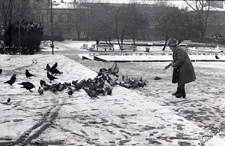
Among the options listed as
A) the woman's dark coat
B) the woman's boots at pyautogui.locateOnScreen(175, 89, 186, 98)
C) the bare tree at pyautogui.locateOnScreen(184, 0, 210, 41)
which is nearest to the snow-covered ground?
the woman's boots at pyautogui.locateOnScreen(175, 89, 186, 98)

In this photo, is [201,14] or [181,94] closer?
[181,94]

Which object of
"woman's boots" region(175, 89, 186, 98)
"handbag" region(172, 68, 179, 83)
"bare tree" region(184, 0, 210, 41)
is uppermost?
"bare tree" region(184, 0, 210, 41)

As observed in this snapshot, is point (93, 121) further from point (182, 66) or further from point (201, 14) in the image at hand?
point (201, 14)

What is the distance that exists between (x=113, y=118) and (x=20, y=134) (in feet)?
5.42

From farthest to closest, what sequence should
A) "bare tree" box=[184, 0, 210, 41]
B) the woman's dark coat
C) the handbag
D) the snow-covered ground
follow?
"bare tree" box=[184, 0, 210, 41] → the handbag → the woman's dark coat → the snow-covered ground

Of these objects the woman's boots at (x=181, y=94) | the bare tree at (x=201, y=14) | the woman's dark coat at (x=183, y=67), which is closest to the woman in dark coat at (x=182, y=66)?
the woman's dark coat at (x=183, y=67)

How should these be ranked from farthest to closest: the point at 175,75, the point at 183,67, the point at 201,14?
the point at 201,14 < the point at 175,75 < the point at 183,67

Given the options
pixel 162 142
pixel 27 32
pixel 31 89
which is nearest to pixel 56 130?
pixel 162 142

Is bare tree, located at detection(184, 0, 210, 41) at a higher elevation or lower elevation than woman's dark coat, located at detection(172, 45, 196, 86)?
higher

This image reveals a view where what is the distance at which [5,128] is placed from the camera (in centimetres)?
475

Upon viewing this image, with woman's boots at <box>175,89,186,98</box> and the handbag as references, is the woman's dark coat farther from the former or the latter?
woman's boots at <box>175,89,186,98</box>

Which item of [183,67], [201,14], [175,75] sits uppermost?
[201,14]

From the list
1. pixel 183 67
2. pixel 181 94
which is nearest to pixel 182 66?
pixel 183 67

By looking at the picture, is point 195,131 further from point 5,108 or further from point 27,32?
point 27,32
